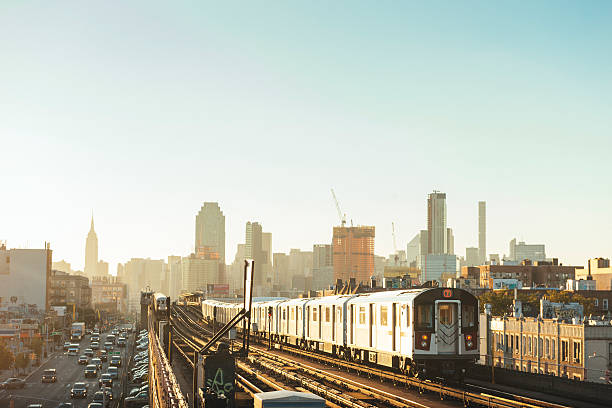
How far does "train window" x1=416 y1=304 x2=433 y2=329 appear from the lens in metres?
33.1

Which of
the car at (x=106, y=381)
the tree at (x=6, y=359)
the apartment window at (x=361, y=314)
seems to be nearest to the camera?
the apartment window at (x=361, y=314)

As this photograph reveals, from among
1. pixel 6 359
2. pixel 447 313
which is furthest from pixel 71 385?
pixel 447 313

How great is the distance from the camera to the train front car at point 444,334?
33062 mm

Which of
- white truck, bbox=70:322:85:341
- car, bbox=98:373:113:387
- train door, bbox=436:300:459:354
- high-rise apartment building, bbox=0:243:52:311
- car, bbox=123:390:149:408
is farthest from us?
high-rise apartment building, bbox=0:243:52:311

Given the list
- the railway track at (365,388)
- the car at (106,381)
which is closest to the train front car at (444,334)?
the railway track at (365,388)

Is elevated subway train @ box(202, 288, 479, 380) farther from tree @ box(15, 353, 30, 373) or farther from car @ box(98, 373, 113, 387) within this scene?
tree @ box(15, 353, 30, 373)

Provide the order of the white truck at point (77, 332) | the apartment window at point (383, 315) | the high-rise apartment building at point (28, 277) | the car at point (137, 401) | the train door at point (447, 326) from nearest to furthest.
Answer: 1. the train door at point (447, 326)
2. the apartment window at point (383, 315)
3. the car at point (137, 401)
4. the white truck at point (77, 332)
5. the high-rise apartment building at point (28, 277)

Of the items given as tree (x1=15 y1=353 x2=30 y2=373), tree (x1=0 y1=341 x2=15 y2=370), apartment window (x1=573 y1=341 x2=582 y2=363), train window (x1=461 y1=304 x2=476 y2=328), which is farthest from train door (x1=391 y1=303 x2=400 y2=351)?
tree (x1=0 y1=341 x2=15 y2=370)

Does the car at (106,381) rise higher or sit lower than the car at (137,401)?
lower

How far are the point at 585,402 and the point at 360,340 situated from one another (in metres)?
14.2

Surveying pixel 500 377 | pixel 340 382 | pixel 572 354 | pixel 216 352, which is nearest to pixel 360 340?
pixel 340 382

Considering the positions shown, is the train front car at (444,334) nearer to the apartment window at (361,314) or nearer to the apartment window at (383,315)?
the apartment window at (383,315)

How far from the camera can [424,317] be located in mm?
33156

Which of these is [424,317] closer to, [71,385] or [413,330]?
[413,330]
